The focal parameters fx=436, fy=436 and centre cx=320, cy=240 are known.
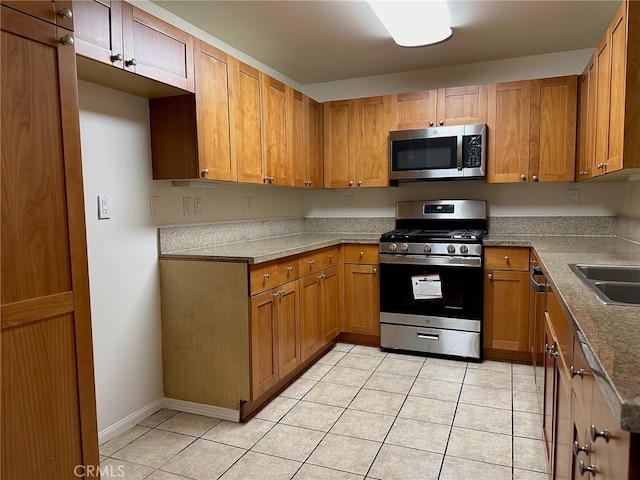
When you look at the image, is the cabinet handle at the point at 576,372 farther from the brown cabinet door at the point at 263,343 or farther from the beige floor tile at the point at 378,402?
the brown cabinet door at the point at 263,343

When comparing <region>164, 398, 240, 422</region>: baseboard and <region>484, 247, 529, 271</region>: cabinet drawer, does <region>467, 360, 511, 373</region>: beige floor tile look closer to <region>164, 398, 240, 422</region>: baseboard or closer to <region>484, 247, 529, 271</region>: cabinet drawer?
<region>484, 247, 529, 271</region>: cabinet drawer

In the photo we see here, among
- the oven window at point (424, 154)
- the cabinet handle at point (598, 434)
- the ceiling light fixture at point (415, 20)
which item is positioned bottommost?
the cabinet handle at point (598, 434)

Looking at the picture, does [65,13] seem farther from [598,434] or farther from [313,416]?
[313,416]

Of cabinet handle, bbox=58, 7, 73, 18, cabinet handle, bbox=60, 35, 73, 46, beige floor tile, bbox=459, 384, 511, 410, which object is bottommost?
beige floor tile, bbox=459, 384, 511, 410

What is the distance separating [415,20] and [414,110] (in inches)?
41.9

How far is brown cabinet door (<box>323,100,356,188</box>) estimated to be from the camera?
3799 millimetres

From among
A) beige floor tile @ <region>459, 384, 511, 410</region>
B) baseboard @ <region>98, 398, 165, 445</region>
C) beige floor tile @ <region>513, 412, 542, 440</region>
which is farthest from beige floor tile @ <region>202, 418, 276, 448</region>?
beige floor tile @ <region>513, 412, 542, 440</region>

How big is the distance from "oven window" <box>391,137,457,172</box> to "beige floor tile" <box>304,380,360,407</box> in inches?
70.2

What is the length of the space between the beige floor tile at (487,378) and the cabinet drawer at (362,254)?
1.09 metres

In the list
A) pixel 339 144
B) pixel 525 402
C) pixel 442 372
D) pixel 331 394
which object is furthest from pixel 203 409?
pixel 339 144

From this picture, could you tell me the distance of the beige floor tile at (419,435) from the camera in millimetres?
2137

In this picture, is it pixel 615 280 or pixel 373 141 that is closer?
pixel 615 280

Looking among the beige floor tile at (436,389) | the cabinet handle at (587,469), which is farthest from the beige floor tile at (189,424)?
the cabinet handle at (587,469)

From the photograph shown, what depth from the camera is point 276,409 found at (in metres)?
2.56
